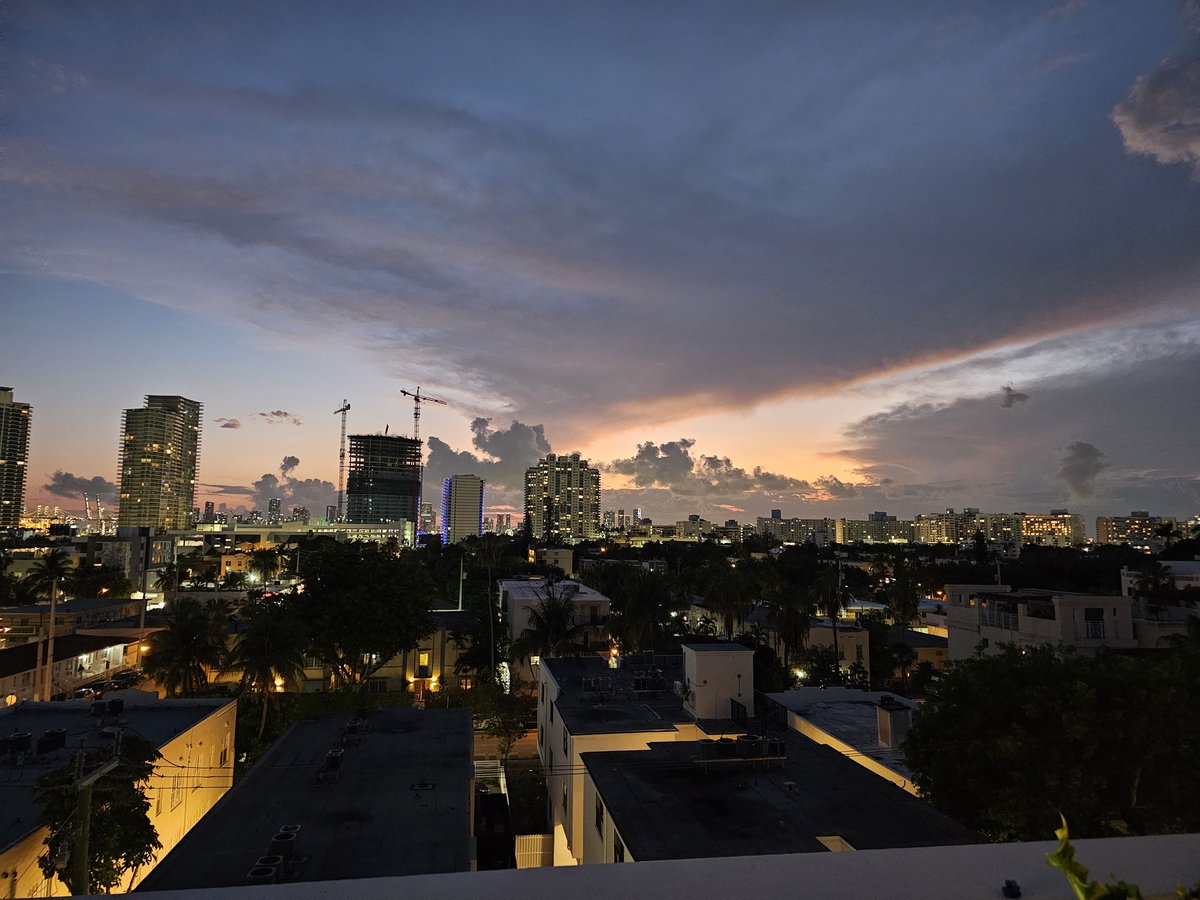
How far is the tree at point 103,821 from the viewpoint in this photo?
14969mm

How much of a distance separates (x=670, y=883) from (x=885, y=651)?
54136 mm

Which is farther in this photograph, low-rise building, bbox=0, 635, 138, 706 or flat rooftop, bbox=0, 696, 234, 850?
low-rise building, bbox=0, 635, 138, 706

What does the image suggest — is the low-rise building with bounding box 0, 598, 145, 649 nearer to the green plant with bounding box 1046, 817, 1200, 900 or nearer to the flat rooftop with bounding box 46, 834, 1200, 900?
the flat rooftop with bounding box 46, 834, 1200, 900

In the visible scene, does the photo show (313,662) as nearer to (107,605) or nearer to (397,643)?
(397,643)

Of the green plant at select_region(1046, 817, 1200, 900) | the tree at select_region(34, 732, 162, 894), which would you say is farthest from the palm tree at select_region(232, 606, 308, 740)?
the green plant at select_region(1046, 817, 1200, 900)

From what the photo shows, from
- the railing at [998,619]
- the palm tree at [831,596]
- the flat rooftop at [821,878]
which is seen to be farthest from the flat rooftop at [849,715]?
the palm tree at [831,596]

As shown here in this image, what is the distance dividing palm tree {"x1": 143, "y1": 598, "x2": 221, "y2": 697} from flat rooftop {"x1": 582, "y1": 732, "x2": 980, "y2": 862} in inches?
1249

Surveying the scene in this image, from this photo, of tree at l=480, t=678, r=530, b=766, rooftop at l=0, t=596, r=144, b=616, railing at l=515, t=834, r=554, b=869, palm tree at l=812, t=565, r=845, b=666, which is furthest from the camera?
rooftop at l=0, t=596, r=144, b=616

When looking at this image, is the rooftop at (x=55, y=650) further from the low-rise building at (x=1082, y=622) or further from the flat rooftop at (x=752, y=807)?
the low-rise building at (x=1082, y=622)

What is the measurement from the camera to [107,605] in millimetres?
69625

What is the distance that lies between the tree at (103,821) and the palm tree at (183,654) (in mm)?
25531

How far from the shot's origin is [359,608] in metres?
41.6

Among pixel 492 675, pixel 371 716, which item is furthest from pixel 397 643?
pixel 371 716

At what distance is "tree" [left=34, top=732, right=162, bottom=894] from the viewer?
14969 millimetres
